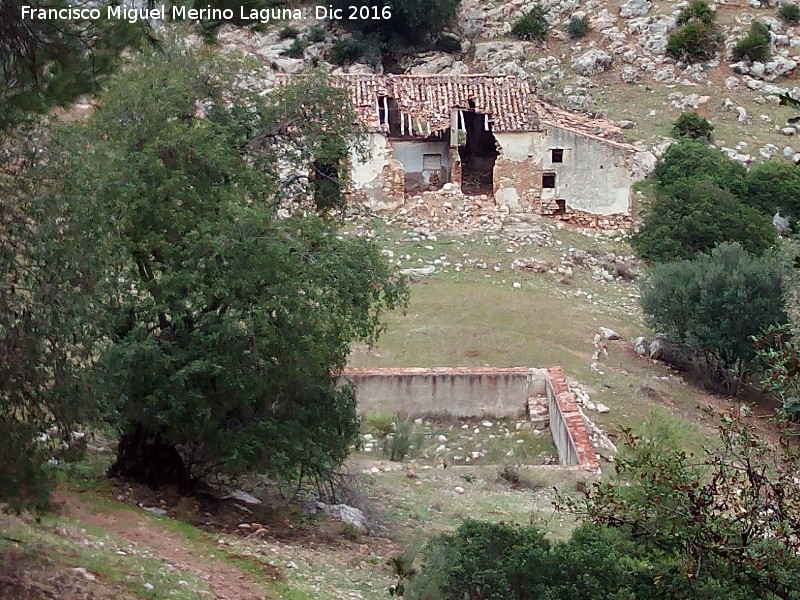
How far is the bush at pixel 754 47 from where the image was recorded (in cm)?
4059

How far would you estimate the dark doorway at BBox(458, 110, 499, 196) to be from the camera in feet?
110

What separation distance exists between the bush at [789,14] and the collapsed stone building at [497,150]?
48.3 ft

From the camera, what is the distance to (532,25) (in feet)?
141

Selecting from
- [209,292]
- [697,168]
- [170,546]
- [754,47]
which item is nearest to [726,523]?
[170,546]

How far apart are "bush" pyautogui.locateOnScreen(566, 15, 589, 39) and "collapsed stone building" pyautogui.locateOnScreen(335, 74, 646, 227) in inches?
436

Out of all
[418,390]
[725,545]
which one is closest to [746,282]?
[418,390]

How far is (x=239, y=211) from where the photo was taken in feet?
33.0

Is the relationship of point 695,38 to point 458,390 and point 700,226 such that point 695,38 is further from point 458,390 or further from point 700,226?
point 458,390

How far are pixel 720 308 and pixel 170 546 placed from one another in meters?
16.3

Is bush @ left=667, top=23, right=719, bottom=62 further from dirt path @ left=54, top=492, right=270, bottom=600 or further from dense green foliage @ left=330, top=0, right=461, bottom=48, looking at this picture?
dirt path @ left=54, top=492, right=270, bottom=600

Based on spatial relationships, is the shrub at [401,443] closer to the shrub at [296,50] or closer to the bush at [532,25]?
the shrub at [296,50]

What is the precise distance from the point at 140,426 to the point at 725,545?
6.42 metres

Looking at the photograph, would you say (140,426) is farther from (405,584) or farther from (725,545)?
(725,545)

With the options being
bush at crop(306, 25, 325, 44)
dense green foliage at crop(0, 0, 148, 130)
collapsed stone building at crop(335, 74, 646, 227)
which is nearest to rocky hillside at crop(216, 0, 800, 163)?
bush at crop(306, 25, 325, 44)
